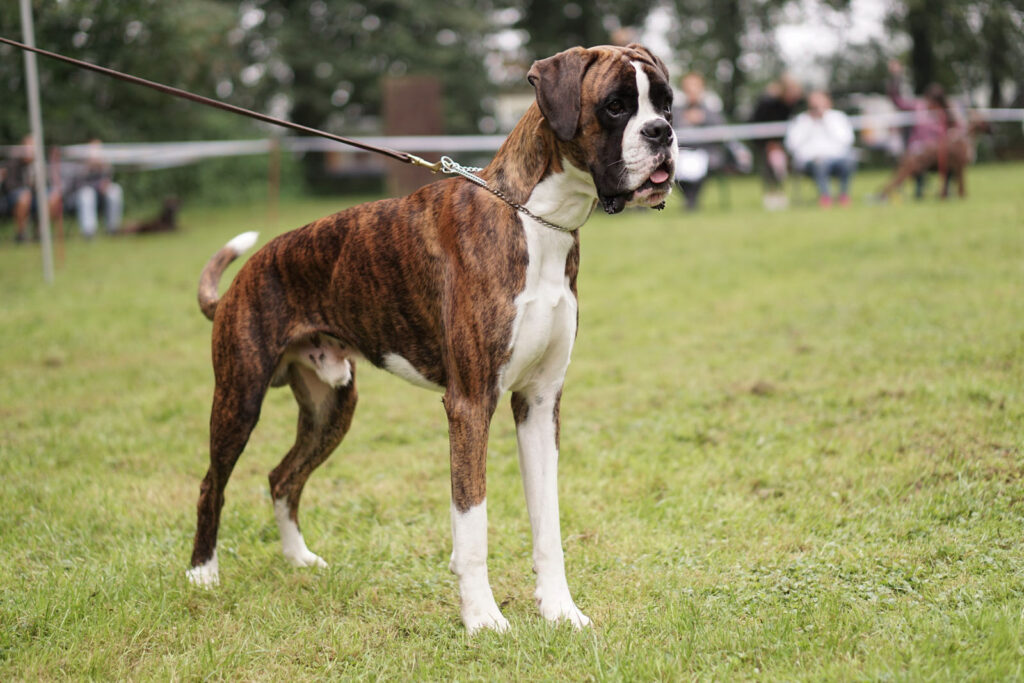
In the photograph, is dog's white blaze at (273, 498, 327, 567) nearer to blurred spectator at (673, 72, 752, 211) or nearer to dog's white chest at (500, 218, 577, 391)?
dog's white chest at (500, 218, 577, 391)

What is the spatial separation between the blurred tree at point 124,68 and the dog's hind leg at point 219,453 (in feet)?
35.7

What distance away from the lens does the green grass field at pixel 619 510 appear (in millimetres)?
3018

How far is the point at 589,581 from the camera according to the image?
3.60m

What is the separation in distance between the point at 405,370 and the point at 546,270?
0.71 meters

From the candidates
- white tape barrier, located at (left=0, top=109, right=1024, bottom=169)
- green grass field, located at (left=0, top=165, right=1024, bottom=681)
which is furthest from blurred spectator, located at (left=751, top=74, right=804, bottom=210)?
green grass field, located at (left=0, top=165, right=1024, bottom=681)

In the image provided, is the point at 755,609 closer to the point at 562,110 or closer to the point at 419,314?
the point at 419,314

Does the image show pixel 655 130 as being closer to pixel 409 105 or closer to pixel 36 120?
pixel 36 120

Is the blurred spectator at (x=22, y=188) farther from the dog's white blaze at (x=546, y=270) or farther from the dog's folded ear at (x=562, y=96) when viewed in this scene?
Answer: the dog's folded ear at (x=562, y=96)

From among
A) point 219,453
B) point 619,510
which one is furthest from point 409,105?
point 219,453

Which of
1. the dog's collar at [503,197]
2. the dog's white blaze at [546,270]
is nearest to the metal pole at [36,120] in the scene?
the dog's collar at [503,197]

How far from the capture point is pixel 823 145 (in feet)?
50.1

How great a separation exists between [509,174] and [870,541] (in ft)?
6.74

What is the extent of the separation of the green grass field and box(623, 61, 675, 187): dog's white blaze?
1447mm

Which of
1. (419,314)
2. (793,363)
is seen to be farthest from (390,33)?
(419,314)
